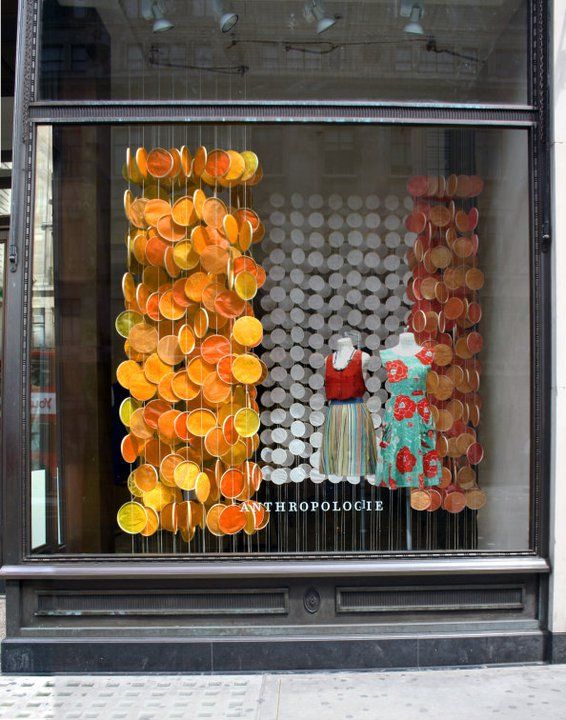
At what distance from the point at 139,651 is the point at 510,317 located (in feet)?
10.5

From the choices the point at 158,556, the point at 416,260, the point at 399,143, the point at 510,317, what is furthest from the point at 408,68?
the point at 158,556

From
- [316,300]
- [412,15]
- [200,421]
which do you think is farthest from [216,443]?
[412,15]

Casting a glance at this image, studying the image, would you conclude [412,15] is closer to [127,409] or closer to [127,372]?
[127,372]

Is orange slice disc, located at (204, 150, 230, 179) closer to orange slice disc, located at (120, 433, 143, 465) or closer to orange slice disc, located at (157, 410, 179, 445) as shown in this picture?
orange slice disc, located at (157, 410, 179, 445)

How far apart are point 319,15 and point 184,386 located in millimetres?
2674

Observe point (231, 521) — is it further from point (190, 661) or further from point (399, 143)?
point (399, 143)

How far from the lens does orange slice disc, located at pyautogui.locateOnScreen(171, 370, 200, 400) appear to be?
5227 mm

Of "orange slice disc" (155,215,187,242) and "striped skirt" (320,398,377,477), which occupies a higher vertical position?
"orange slice disc" (155,215,187,242)

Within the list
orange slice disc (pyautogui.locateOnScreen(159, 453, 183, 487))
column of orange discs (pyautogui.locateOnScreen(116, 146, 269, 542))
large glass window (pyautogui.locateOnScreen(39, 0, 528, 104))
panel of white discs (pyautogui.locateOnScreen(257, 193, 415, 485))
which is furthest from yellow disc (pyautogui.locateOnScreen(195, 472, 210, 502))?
large glass window (pyautogui.locateOnScreen(39, 0, 528, 104))

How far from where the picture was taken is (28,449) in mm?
4840

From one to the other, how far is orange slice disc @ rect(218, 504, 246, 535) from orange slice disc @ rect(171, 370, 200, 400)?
0.79m

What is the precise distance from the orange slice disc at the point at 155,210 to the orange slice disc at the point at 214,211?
25 centimetres

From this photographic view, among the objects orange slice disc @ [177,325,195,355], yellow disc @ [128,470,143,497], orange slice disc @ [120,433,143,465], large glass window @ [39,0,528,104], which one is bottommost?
yellow disc @ [128,470,143,497]

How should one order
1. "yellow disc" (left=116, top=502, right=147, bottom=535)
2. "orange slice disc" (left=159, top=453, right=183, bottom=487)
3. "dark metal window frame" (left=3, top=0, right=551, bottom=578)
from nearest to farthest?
"dark metal window frame" (left=3, top=0, right=551, bottom=578), "yellow disc" (left=116, top=502, right=147, bottom=535), "orange slice disc" (left=159, top=453, right=183, bottom=487)
